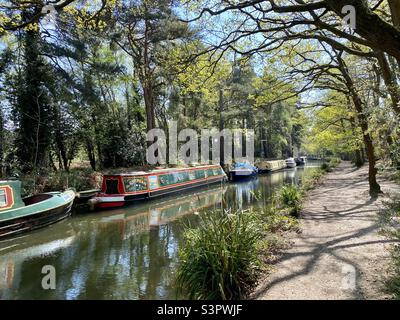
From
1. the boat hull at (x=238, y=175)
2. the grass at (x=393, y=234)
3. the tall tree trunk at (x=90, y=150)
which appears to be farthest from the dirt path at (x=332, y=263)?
the boat hull at (x=238, y=175)

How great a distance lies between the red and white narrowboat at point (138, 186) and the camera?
51.3 feet

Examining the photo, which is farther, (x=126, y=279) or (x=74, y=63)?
(x=74, y=63)

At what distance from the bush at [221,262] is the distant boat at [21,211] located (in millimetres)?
8080

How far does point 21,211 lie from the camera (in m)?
11.1

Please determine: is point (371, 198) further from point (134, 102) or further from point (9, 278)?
point (134, 102)

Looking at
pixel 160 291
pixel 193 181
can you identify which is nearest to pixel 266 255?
pixel 160 291

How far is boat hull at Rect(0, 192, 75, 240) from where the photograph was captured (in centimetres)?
1056

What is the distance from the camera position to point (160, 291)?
5.98m

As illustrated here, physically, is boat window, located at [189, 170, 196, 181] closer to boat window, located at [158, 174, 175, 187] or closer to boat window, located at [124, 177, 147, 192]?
boat window, located at [158, 174, 175, 187]

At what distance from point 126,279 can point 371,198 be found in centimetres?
904

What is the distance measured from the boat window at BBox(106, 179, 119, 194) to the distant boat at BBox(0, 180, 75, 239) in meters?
3.08

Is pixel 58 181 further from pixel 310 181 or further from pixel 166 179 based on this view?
pixel 310 181

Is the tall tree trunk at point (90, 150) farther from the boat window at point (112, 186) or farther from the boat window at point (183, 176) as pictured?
the boat window at point (112, 186)
